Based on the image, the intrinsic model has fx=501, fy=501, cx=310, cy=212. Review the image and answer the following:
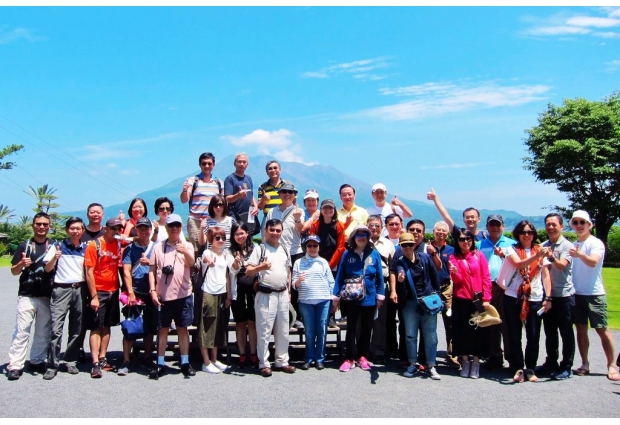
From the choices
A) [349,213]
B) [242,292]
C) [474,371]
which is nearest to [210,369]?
[242,292]

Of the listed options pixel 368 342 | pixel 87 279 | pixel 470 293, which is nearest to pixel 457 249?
pixel 470 293

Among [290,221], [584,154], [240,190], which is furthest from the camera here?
[584,154]

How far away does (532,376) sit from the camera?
6.54m

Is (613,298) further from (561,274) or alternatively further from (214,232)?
(214,232)

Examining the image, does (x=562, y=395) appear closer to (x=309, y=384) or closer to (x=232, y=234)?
(x=309, y=384)

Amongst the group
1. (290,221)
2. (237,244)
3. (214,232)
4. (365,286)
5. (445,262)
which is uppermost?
(290,221)

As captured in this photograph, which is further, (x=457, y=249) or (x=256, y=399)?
(x=457, y=249)

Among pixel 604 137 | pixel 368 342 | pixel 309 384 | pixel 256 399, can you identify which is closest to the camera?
pixel 256 399

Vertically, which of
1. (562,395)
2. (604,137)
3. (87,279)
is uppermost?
(604,137)

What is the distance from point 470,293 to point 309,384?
2.45 meters

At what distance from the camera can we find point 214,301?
6867 millimetres

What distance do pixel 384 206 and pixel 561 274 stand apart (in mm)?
2795

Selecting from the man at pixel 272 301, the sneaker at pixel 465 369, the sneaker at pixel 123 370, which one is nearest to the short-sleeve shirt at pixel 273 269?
the man at pixel 272 301

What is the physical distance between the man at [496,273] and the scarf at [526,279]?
1.04ft
